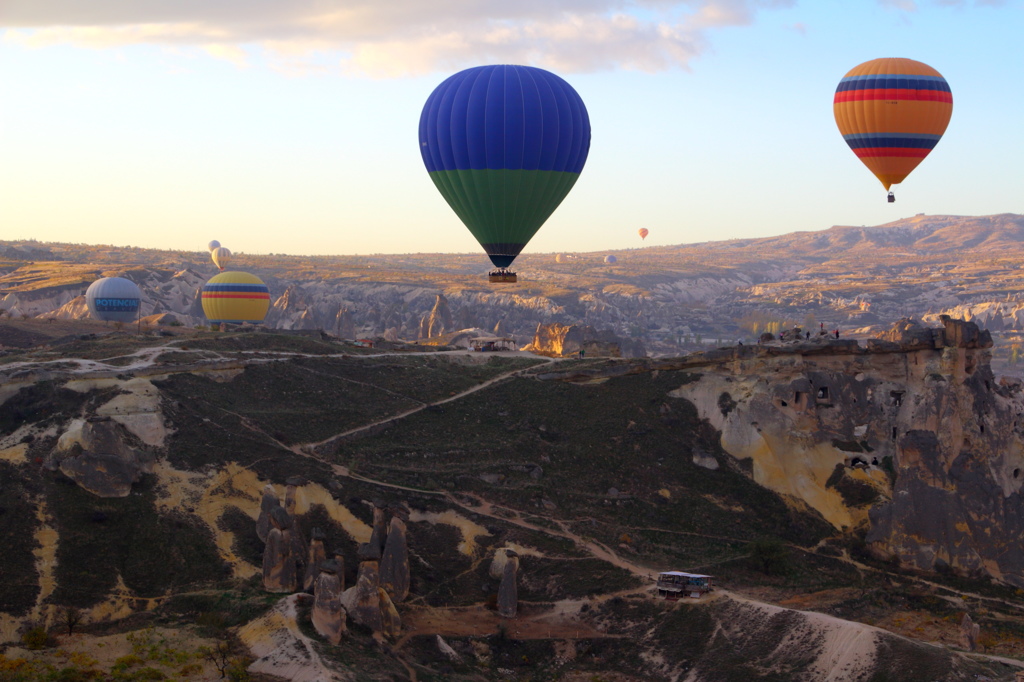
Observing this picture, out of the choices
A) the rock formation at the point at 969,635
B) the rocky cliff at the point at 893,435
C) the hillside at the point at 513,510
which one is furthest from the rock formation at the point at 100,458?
the rock formation at the point at 969,635

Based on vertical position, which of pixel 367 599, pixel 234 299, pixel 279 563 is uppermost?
pixel 234 299

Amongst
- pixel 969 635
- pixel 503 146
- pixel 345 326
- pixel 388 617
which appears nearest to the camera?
pixel 388 617

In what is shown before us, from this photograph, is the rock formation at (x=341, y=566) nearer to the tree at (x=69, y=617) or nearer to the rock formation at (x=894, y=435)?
the tree at (x=69, y=617)

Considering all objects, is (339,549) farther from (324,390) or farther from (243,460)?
(324,390)

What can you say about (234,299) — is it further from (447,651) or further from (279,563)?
(447,651)

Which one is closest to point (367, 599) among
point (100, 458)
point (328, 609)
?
point (328, 609)

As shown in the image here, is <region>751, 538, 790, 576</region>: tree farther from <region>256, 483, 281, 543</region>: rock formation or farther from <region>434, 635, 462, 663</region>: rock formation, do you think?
<region>256, 483, 281, 543</region>: rock formation
